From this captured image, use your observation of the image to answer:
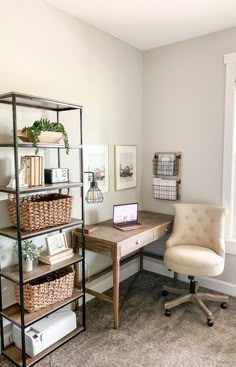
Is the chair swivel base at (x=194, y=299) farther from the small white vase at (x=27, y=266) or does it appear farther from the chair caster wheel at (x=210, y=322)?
the small white vase at (x=27, y=266)

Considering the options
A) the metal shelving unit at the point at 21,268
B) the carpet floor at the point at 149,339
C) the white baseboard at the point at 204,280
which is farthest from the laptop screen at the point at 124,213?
the white baseboard at the point at 204,280

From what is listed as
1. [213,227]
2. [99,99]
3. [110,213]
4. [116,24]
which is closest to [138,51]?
[116,24]

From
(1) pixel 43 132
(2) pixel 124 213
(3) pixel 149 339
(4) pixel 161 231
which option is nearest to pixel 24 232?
(1) pixel 43 132

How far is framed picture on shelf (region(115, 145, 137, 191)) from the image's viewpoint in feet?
10.2

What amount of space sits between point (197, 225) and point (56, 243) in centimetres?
149

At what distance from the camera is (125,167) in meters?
3.22

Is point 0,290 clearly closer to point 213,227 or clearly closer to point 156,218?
point 156,218

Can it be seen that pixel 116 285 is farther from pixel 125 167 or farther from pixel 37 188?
pixel 125 167

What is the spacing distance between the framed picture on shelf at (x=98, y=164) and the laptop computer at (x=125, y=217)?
326 millimetres

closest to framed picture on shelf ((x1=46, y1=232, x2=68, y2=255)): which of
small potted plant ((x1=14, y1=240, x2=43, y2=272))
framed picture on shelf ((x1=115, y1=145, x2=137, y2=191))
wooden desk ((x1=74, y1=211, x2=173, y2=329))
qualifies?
small potted plant ((x1=14, y1=240, x2=43, y2=272))

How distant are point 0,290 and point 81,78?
76.0 inches

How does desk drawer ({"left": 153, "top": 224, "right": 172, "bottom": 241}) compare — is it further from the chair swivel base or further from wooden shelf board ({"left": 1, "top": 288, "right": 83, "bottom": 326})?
wooden shelf board ({"left": 1, "top": 288, "right": 83, "bottom": 326})

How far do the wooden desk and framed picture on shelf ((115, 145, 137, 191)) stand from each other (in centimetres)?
50

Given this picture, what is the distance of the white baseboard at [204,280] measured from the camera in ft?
9.57
